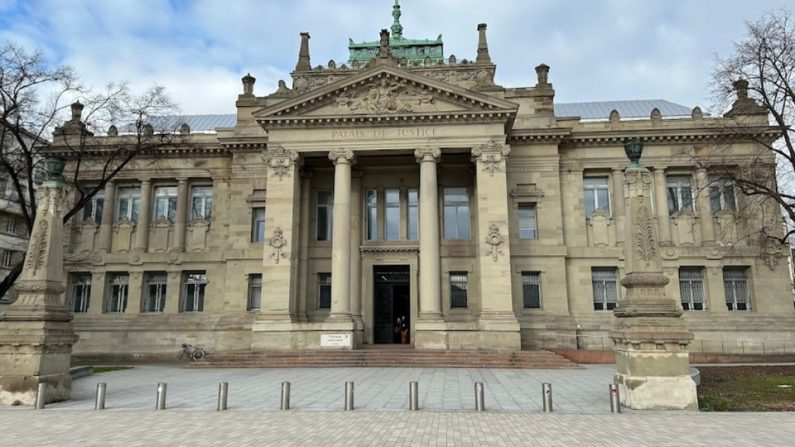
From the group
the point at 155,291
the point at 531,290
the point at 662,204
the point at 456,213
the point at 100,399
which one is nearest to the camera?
the point at 100,399

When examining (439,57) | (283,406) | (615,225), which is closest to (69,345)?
(283,406)

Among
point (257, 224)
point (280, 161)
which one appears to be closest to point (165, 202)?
point (257, 224)

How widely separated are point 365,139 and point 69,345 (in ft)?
60.4

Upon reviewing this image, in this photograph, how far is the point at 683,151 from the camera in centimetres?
3256

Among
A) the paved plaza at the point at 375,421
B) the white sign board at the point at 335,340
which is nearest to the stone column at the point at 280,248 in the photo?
the white sign board at the point at 335,340

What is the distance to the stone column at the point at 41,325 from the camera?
13867 mm

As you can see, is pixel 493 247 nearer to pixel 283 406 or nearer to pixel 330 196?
pixel 330 196

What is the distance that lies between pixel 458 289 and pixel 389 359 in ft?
26.8

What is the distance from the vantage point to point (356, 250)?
31.5 m

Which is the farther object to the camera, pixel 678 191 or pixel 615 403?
pixel 678 191

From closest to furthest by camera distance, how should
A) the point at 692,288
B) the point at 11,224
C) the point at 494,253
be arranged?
the point at 494,253, the point at 692,288, the point at 11,224

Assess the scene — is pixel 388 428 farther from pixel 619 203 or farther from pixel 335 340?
pixel 619 203

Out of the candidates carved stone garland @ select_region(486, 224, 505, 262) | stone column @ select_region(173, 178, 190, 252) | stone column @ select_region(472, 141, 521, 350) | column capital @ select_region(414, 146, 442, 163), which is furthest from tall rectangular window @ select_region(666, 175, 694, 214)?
stone column @ select_region(173, 178, 190, 252)

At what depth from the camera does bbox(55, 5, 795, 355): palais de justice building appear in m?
28.9
